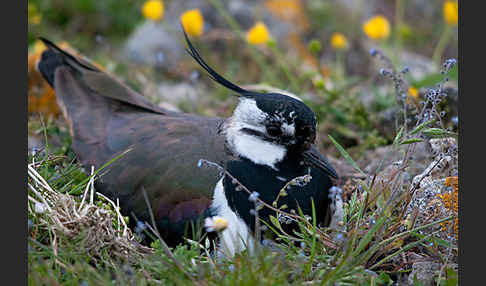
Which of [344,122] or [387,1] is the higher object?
[387,1]

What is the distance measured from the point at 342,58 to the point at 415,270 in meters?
3.84

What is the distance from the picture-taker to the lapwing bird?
2906mm

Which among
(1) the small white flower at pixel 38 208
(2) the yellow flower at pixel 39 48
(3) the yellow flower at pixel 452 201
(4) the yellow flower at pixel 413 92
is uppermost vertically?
(4) the yellow flower at pixel 413 92

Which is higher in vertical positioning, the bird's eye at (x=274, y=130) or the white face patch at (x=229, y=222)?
the bird's eye at (x=274, y=130)

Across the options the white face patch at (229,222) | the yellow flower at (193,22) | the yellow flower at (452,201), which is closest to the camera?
the yellow flower at (452,201)

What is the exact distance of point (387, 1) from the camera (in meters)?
7.25

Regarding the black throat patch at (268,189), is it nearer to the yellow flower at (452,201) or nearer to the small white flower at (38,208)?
the yellow flower at (452,201)

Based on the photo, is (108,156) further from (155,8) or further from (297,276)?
(155,8)

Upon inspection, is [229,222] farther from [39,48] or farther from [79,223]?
[39,48]

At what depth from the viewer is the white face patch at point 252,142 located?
2.99m

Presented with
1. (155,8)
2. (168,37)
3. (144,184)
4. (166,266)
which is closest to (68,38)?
(168,37)

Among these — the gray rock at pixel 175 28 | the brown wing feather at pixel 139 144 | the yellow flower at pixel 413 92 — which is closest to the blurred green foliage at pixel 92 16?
the gray rock at pixel 175 28

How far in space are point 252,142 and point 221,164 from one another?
0.68ft

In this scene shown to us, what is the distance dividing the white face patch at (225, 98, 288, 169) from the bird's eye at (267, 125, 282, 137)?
0.04 meters
